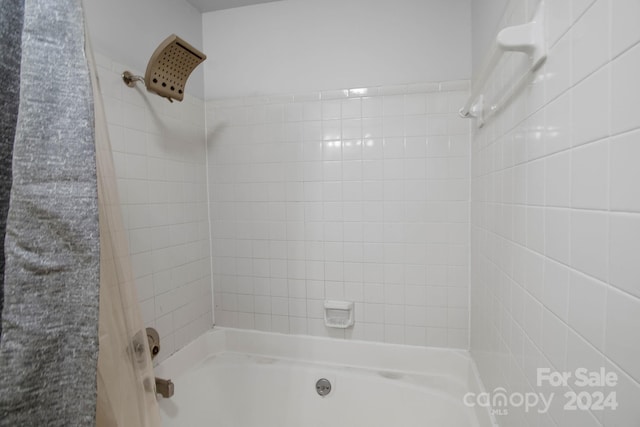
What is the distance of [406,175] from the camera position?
139 cm

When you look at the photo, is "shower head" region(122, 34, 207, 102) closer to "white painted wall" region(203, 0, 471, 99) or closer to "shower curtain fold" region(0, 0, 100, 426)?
"white painted wall" region(203, 0, 471, 99)

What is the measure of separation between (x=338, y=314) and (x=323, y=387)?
35 cm

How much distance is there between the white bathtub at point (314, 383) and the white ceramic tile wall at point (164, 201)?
21cm

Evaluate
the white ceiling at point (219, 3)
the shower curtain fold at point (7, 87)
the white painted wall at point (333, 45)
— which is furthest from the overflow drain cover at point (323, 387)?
the white ceiling at point (219, 3)

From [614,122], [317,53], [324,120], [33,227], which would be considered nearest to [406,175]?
[324,120]

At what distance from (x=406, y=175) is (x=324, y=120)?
494 millimetres

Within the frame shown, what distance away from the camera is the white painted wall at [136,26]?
3.46 ft

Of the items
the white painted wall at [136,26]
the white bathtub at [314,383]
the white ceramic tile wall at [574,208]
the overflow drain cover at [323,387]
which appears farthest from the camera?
the overflow drain cover at [323,387]

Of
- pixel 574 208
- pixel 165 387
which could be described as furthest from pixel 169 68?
pixel 574 208

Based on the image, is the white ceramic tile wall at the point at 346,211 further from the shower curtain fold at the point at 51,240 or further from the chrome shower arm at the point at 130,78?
the shower curtain fold at the point at 51,240

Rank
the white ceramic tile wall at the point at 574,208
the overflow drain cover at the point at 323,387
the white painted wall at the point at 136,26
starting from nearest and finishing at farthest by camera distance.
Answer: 1. the white ceramic tile wall at the point at 574,208
2. the white painted wall at the point at 136,26
3. the overflow drain cover at the point at 323,387

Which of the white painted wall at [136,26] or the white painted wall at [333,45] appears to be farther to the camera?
the white painted wall at [333,45]

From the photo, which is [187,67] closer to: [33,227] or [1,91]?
[1,91]

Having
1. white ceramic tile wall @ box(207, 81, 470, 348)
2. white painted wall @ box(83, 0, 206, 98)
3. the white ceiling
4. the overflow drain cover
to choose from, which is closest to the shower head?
white painted wall @ box(83, 0, 206, 98)
